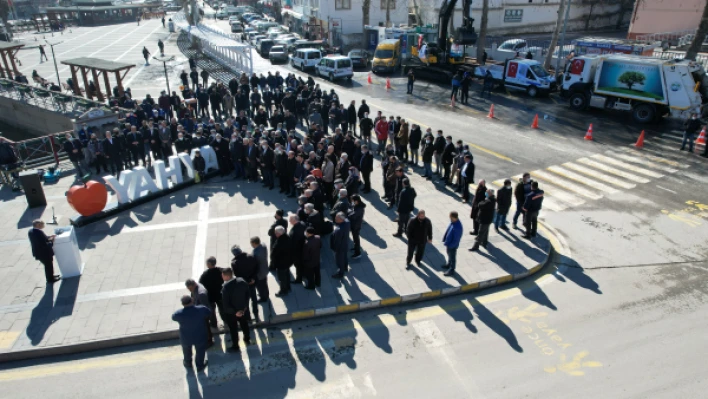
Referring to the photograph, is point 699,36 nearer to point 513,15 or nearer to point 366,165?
point 366,165

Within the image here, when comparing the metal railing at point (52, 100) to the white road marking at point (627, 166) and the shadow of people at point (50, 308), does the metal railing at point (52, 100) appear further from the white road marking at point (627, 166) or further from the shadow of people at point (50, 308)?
the white road marking at point (627, 166)

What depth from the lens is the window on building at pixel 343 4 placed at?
45906 millimetres

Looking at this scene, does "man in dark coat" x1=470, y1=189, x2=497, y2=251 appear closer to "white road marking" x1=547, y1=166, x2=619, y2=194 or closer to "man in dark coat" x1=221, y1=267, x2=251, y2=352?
"man in dark coat" x1=221, y1=267, x2=251, y2=352

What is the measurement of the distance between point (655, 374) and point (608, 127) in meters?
16.3

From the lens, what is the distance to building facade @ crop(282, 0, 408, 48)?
44.3 metres

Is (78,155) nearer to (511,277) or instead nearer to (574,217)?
(511,277)

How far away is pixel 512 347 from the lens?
774cm

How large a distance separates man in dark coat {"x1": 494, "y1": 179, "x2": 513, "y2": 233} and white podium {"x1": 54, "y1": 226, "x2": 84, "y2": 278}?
367 inches

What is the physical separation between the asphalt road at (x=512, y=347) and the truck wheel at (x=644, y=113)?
9938 millimetres

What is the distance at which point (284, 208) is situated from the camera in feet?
41.9

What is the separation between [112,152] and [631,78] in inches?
844

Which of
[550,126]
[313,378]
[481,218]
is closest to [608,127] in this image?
[550,126]

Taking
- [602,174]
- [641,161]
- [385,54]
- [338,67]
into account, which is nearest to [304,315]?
[602,174]

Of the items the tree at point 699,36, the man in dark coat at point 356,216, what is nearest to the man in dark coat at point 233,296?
the man in dark coat at point 356,216
